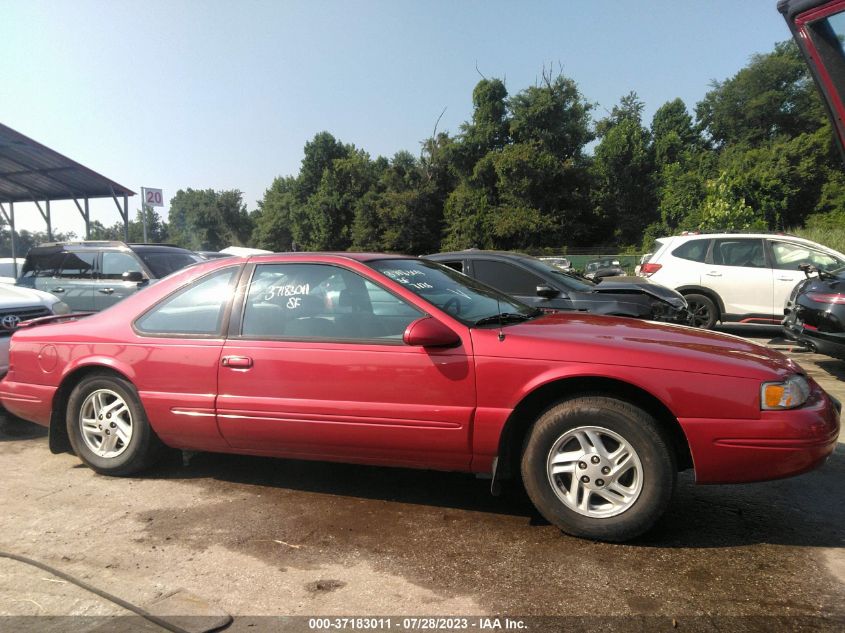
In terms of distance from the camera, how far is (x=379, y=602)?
8.50 feet

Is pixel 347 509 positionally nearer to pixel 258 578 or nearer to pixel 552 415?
pixel 258 578

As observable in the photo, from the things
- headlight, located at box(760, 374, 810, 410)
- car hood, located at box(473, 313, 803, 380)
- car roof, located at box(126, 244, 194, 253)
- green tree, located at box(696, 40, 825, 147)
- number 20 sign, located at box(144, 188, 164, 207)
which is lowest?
headlight, located at box(760, 374, 810, 410)

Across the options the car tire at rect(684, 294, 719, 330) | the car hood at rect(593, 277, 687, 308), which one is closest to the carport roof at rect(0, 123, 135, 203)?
the car hood at rect(593, 277, 687, 308)

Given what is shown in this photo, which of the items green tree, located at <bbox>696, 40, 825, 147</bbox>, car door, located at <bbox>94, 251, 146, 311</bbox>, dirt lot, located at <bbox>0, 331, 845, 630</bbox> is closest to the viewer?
dirt lot, located at <bbox>0, 331, 845, 630</bbox>

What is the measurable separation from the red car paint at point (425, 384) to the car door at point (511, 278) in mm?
3155

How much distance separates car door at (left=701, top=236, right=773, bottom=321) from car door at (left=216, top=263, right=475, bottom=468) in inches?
326

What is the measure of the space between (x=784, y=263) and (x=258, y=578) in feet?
32.2

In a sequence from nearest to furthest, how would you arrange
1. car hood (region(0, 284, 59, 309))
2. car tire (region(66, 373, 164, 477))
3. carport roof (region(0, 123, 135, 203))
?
car tire (region(66, 373, 164, 477)), car hood (region(0, 284, 59, 309)), carport roof (region(0, 123, 135, 203))

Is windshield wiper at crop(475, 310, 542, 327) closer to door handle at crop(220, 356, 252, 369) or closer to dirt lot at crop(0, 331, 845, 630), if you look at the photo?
dirt lot at crop(0, 331, 845, 630)

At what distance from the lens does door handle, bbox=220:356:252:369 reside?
3.64 meters

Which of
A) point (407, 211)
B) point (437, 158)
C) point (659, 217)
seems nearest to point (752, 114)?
point (659, 217)

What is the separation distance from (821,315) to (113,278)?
9.35 m

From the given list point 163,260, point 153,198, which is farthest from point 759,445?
point 153,198

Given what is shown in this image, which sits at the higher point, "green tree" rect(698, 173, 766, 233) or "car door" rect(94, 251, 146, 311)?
"green tree" rect(698, 173, 766, 233)
